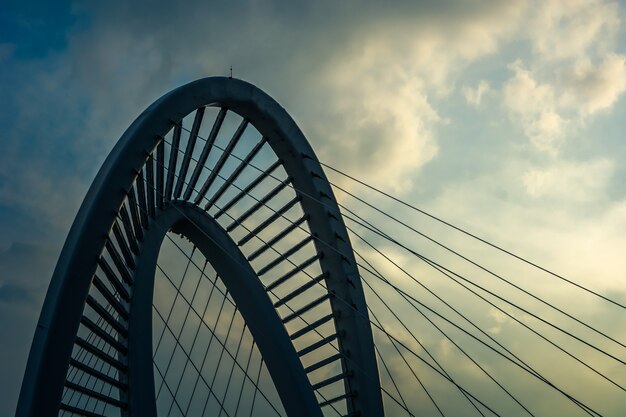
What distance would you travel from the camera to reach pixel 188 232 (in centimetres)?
2017

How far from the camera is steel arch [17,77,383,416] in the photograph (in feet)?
40.5

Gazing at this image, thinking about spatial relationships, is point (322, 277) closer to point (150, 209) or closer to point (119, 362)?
point (150, 209)

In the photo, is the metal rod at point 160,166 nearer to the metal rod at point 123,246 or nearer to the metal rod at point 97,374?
the metal rod at point 123,246

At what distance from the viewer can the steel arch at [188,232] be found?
12352mm

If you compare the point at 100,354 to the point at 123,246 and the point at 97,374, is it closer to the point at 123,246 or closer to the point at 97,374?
the point at 97,374

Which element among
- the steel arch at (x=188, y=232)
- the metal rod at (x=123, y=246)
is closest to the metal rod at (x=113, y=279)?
the steel arch at (x=188, y=232)

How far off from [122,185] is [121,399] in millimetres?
4705

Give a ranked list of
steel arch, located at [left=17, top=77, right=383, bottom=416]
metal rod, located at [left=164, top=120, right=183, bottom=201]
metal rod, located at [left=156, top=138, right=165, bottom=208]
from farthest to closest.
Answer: metal rod, located at [left=164, top=120, right=183, bottom=201] < metal rod, located at [left=156, top=138, right=165, bottom=208] < steel arch, located at [left=17, top=77, right=383, bottom=416]

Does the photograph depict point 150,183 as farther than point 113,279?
Yes

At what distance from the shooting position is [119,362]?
573 inches

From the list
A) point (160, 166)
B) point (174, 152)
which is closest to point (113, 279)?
point (160, 166)

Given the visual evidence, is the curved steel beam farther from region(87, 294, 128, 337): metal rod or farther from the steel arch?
region(87, 294, 128, 337): metal rod

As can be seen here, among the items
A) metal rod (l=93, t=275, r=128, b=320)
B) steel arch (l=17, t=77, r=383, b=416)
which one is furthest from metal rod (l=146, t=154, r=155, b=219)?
metal rod (l=93, t=275, r=128, b=320)

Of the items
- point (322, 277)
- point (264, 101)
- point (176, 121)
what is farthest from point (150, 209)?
point (322, 277)
